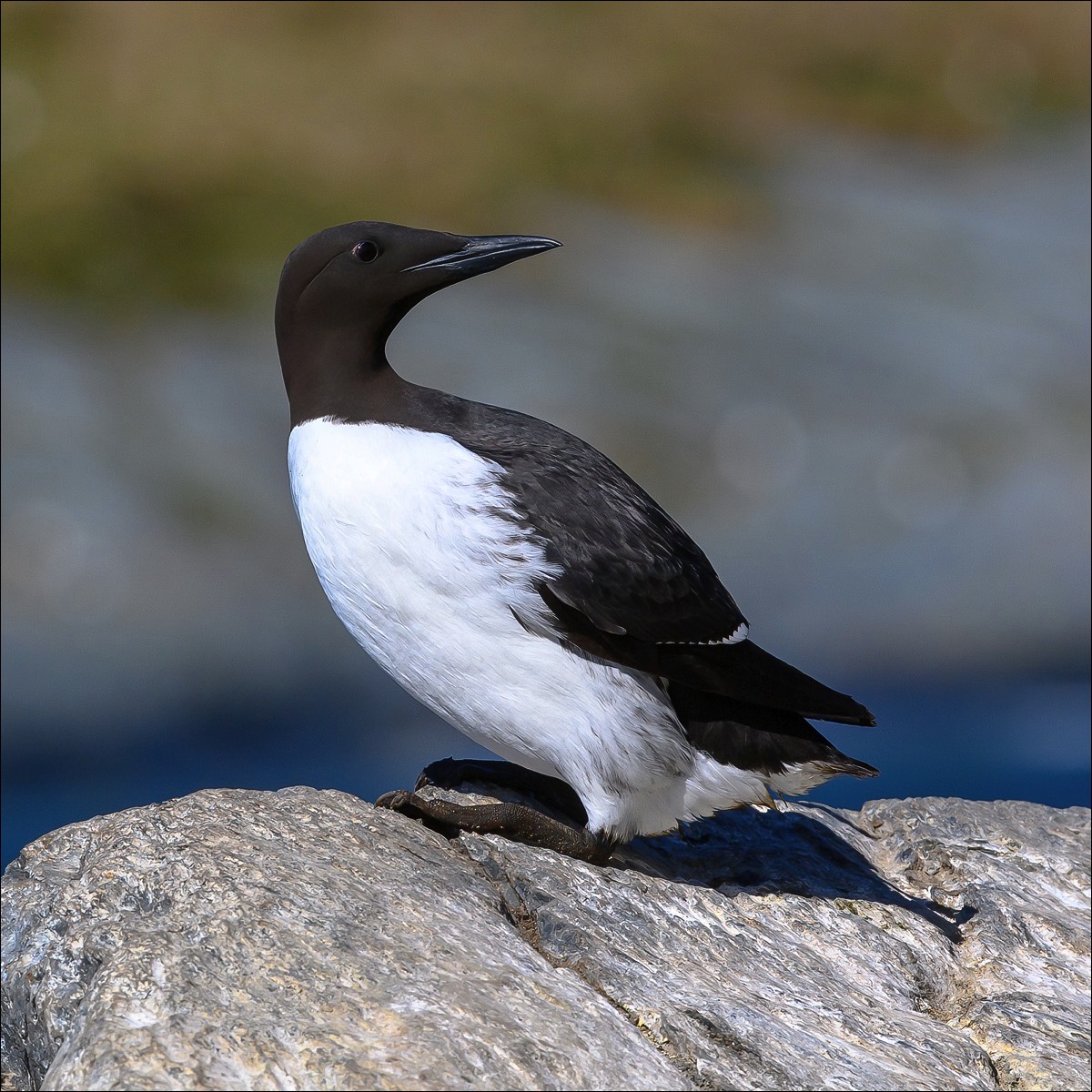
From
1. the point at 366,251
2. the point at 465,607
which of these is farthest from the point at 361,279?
the point at 465,607

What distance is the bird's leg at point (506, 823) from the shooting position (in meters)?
3.58

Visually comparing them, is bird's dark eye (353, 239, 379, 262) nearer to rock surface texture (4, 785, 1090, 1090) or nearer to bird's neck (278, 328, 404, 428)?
bird's neck (278, 328, 404, 428)

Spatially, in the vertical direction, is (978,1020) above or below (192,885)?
below

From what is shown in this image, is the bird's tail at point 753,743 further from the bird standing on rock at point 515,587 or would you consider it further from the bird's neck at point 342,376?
the bird's neck at point 342,376

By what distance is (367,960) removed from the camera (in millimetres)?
2818

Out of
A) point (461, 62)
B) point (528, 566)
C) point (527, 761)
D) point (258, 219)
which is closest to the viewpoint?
point (528, 566)

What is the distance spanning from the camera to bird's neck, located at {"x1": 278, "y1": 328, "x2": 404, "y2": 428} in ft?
11.9

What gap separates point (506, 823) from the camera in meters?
3.58

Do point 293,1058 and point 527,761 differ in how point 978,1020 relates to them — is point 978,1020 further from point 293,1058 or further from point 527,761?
point 293,1058

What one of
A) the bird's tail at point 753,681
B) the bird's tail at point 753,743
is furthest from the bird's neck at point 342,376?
the bird's tail at point 753,743

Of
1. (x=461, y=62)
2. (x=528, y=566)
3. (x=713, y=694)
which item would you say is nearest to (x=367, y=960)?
(x=528, y=566)

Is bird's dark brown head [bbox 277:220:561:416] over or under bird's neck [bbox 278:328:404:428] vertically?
over

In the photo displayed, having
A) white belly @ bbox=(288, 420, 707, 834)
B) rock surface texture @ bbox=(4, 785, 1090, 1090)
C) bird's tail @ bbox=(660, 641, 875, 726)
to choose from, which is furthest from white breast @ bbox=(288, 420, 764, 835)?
rock surface texture @ bbox=(4, 785, 1090, 1090)

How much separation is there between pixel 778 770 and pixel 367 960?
145 centimetres
